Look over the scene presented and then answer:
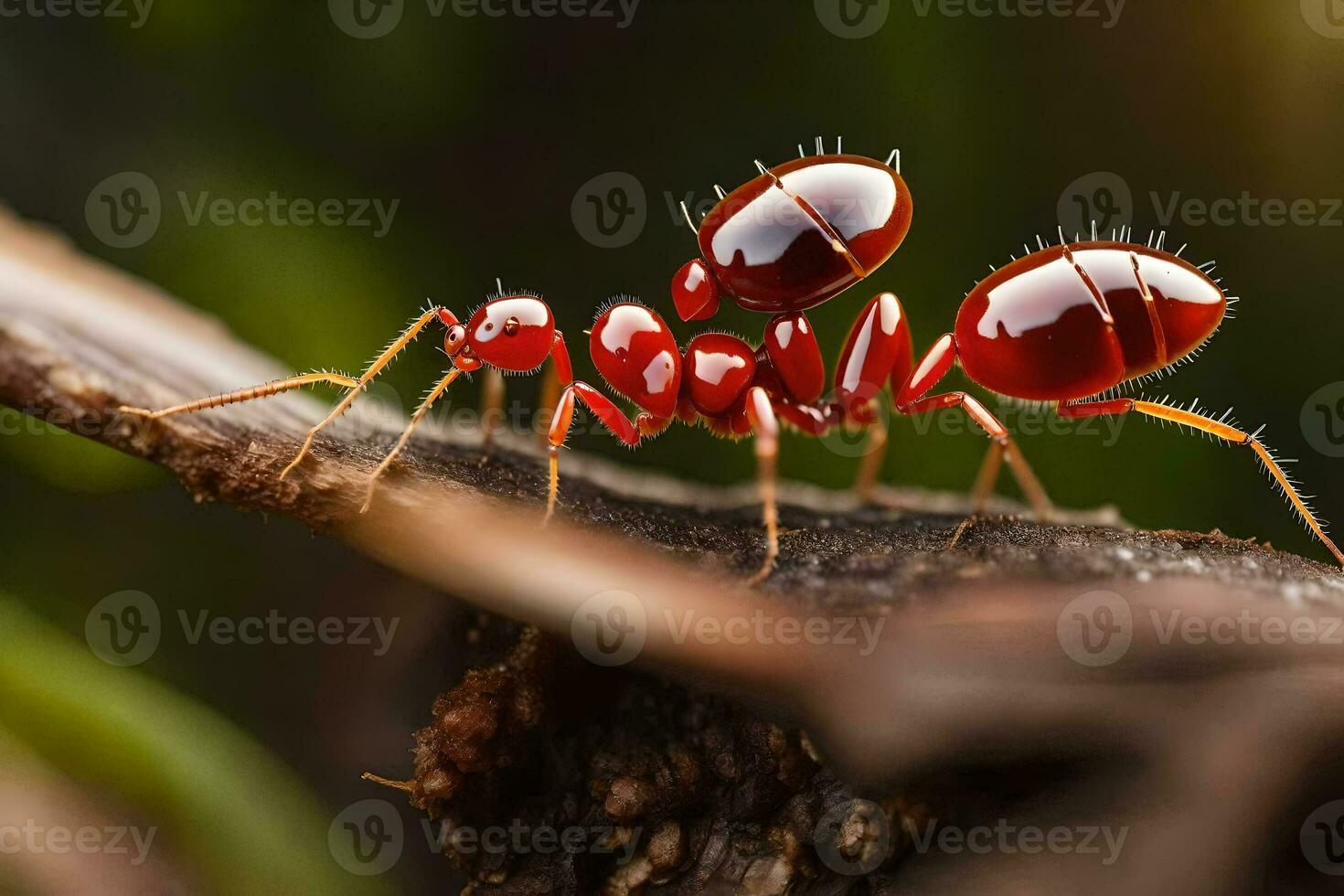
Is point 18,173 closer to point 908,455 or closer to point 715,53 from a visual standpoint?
point 715,53

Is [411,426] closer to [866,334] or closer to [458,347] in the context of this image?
[458,347]

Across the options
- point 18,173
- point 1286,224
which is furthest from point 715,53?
point 18,173

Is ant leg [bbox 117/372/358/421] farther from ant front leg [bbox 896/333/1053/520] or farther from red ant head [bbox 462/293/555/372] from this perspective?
ant front leg [bbox 896/333/1053/520]

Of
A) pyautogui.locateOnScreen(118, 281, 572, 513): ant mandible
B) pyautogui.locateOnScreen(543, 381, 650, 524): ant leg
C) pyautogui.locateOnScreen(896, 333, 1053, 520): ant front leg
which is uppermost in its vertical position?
pyautogui.locateOnScreen(896, 333, 1053, 520): ant front leg

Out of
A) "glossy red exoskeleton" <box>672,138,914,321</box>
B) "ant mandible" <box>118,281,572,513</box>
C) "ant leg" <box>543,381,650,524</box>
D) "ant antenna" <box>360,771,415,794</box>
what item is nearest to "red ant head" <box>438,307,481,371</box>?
"ant mandible" <box>118,281,572,513</box>

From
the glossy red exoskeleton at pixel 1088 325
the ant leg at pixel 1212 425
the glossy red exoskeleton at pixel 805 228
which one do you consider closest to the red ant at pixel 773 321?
the glossy red exoskeleton at pixel 805 228

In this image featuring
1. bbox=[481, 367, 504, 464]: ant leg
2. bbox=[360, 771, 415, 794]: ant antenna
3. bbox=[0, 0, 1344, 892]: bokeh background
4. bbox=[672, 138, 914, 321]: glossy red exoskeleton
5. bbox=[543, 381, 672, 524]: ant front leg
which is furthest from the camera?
bbox=[0, 0, 1344, 892]: bokeh background

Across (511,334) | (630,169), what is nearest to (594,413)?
(511,334)
